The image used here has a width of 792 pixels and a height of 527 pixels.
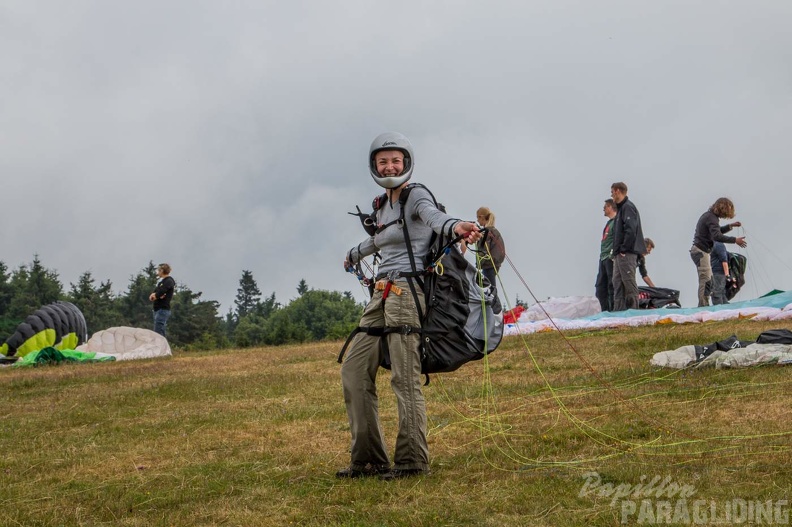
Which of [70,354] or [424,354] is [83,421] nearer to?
[424,354]

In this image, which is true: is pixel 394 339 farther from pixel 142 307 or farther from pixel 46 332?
pixel 142 307

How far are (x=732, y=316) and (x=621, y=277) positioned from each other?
193cm

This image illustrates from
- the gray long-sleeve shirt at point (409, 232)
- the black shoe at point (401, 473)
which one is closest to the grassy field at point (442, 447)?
the black shoe at point (401, 473)

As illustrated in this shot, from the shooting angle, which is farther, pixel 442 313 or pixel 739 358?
pixel 739 358

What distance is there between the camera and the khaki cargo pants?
20.7ft

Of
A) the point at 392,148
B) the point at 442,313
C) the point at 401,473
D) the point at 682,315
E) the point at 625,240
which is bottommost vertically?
the point at 401,473

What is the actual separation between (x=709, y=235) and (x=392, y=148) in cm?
1193

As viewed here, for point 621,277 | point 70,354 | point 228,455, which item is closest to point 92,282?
point 70,354

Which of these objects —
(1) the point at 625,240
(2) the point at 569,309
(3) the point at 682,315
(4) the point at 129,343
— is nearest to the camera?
(1) the point at 625,240

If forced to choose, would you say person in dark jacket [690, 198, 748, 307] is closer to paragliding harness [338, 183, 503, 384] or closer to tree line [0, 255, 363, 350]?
paragliding harness [338, 183, 503, 384]

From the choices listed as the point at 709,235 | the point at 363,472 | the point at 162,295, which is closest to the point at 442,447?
the point at 363,472

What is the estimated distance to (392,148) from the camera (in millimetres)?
6559

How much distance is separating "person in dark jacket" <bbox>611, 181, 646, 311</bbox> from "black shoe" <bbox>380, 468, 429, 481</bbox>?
973 cm

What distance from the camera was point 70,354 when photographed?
18906mm
